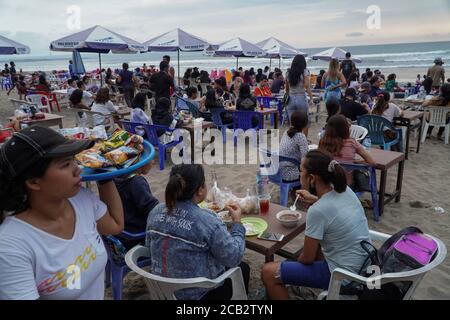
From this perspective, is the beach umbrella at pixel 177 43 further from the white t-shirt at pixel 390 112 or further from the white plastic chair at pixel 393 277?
the white plastic chair at pixel 393 277

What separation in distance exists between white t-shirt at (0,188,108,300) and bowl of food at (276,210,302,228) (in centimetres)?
132

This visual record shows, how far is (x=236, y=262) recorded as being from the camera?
202 cm

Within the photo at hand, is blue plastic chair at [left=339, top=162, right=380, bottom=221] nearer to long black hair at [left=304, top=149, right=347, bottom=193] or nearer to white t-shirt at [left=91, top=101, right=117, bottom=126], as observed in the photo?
long black hair at [left=304, top=149, right=347, bottom=193]

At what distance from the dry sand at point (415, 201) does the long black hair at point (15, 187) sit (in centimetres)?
181

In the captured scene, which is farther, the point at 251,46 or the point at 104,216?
the point at 251,46

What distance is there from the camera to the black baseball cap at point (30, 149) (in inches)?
47.3

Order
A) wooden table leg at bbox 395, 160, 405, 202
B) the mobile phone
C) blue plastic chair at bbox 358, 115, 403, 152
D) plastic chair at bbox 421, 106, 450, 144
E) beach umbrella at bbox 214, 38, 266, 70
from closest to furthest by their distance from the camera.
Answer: the mobile phone → wooden table leg at bbox 395, 160, 405, 202 → blue plastic chair at bbox 358, 115, 403, 152 → plastic chair at bbox 421, 106, 450, 144 → beach umbrella at bbox 214, 38, 266, 70

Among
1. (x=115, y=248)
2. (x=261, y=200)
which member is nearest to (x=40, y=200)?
(x=115, y=248)

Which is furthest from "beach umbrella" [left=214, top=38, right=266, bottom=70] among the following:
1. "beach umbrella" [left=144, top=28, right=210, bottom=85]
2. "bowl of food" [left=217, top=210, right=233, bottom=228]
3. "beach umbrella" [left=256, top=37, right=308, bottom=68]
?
"bowl of food" [left=217, top=210, right=233, bottom=228]

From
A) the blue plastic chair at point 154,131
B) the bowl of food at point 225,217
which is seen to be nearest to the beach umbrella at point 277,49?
the blue plastic chair at point 154,131

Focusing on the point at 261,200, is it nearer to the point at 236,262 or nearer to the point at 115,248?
the point at 236,262

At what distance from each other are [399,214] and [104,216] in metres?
3.74

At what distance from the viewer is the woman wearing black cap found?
3.94ft

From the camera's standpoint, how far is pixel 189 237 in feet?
6.31
